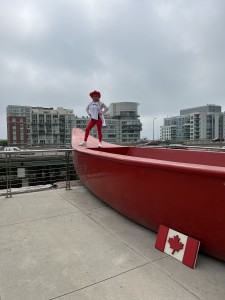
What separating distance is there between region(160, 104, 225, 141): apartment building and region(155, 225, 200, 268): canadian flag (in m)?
82.4

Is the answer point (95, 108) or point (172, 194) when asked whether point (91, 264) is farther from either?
point (95, 108)

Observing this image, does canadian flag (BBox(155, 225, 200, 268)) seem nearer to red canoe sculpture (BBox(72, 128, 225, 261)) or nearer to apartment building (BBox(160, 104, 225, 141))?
red canoe sculpture (BBox(72, 128, 225, 261))

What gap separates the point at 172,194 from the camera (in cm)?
241

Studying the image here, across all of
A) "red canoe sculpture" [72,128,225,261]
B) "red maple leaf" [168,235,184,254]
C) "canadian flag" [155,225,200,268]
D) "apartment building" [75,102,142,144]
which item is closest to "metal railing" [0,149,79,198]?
"red canoe sculpture" [72,128,225,261]

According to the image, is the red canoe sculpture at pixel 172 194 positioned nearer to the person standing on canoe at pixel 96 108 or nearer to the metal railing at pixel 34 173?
the person standing on canoe at pixel 96 108

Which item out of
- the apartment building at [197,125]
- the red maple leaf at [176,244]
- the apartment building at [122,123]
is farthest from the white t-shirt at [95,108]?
the apartment building at [197,125]

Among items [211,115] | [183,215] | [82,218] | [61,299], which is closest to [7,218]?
[82,218]

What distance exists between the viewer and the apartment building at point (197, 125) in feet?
277

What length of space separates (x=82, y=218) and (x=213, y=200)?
206 centimetres

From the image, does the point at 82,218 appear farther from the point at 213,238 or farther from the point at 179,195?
the point at 213,238

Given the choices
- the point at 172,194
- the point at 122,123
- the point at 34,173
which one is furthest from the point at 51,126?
the point at 172,194

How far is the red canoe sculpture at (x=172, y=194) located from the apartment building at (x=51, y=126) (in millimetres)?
74301

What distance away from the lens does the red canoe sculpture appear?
2.09 metres

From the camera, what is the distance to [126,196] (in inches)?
125
